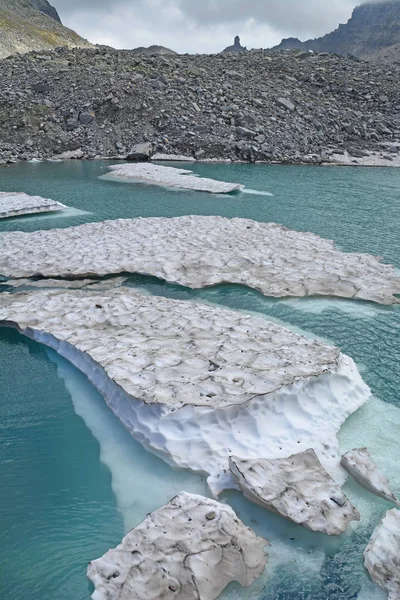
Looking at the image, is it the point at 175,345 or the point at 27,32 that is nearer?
the point at 175,345

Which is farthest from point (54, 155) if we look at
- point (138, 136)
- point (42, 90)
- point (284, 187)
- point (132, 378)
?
point (132, 378)

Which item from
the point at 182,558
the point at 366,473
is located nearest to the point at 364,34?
the point at 366,473

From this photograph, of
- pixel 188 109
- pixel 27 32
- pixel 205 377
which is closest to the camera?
pixel 205 377

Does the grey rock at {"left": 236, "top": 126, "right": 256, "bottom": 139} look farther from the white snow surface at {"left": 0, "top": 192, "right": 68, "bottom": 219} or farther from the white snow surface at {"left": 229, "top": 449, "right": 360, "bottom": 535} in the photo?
the white snow surface at {"left": 229, "top": 449, "right": 360, "bottom": 535}

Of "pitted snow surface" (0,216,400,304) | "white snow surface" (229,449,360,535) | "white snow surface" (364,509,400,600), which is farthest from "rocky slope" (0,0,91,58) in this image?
"white snow surface" (364,509,400,600)

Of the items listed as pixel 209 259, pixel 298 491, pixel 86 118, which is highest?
pixel 86 118

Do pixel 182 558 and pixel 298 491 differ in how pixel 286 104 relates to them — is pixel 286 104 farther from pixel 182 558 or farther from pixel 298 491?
pixel 182 558

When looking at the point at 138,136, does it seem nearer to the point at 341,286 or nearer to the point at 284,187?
the point at 284,187
